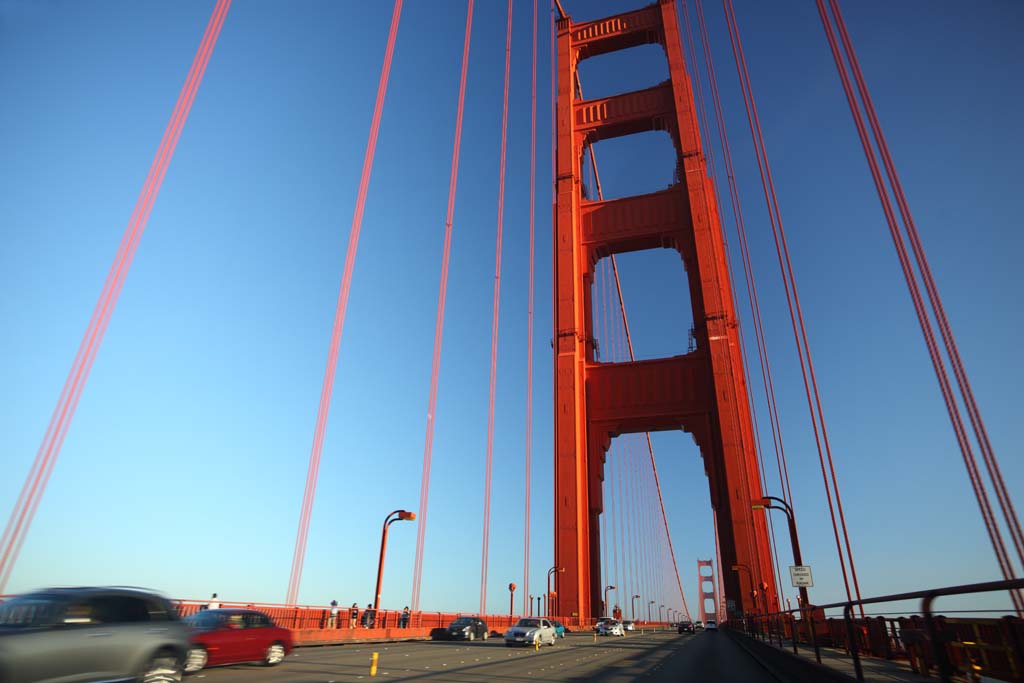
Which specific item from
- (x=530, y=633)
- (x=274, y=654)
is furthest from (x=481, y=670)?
(x=530, y=633)

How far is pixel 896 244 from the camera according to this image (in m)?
9.60

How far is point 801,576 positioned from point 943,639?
18.0 metres

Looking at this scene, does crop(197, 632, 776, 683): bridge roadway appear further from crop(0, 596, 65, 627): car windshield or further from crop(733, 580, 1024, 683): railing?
crop(0, 596, 65, 627): car windshield

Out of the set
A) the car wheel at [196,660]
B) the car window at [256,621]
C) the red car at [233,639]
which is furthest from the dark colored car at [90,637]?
the car window at [256,621]

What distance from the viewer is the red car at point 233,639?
9758 millimetres

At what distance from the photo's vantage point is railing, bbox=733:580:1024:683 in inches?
133

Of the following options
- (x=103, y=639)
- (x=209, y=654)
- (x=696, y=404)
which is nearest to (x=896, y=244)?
(x=103, y=639)

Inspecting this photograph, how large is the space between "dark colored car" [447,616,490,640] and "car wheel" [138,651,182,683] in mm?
17686

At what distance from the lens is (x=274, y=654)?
444 inches

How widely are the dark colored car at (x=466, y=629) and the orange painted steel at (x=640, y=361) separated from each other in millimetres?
4710

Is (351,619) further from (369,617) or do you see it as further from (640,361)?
(640,361)

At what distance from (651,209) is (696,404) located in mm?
12245

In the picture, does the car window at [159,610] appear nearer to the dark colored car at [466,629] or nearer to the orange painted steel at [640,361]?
the dark colored car at [466,629]

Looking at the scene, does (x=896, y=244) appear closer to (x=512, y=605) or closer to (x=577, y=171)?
(x=577, y=171)
